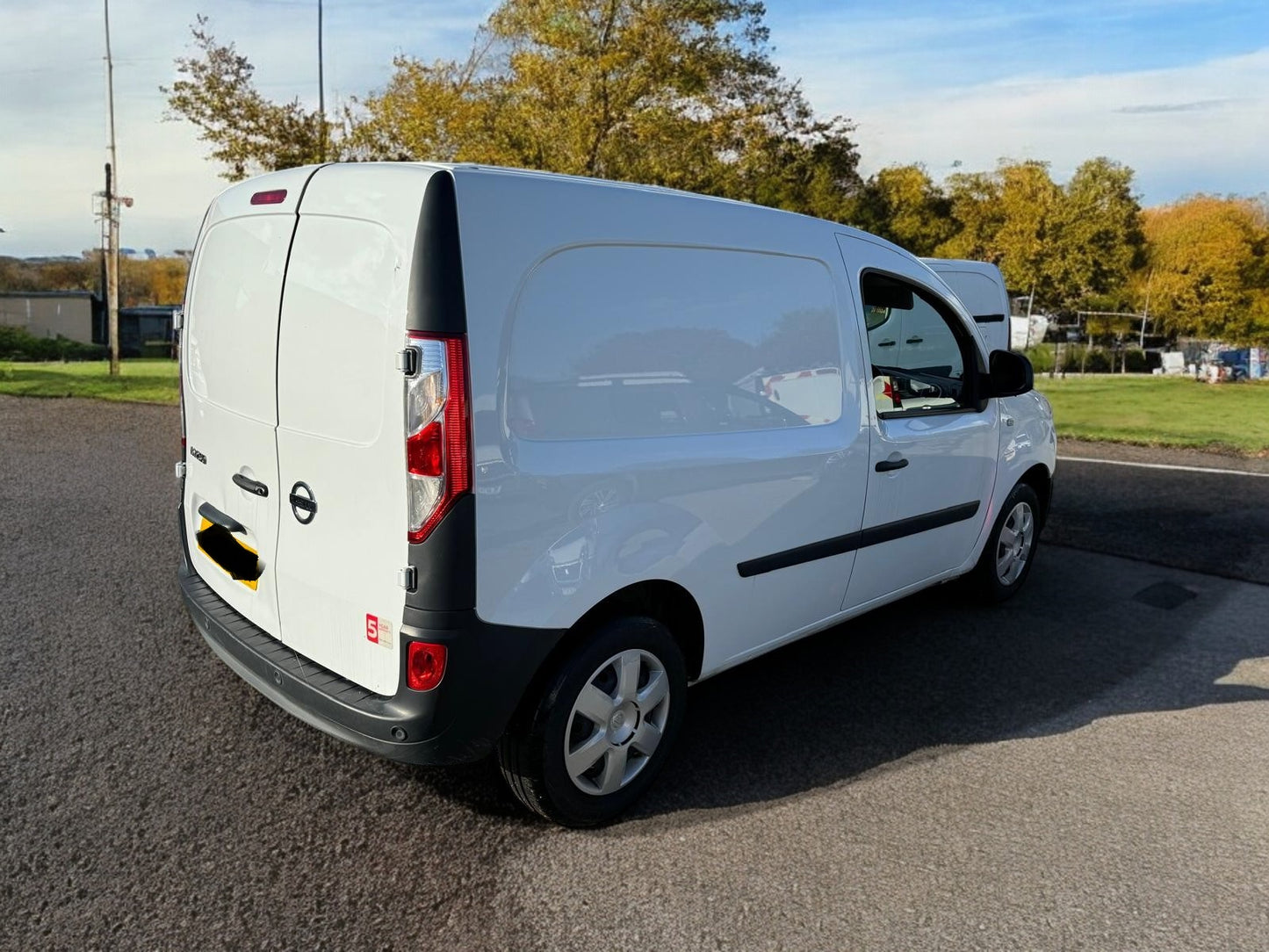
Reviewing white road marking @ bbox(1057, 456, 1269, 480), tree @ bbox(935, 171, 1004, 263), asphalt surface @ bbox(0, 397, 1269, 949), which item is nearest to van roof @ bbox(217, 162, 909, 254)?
asphalt surface @ bbox(0, 397, 1269, 949)

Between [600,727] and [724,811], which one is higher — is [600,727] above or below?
above

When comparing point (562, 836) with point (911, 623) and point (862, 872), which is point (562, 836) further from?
point (911, 623)

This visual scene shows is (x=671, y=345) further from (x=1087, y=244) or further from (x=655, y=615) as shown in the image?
(x=1087, y=244)

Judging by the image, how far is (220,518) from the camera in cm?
318

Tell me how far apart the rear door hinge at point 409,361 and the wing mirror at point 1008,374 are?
10.2 ft

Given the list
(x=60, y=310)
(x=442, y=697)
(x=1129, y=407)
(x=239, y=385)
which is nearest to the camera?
(x=442, y=697)

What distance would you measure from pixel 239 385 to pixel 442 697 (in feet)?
4.26

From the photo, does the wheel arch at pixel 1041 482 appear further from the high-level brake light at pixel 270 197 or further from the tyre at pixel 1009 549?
the high-level brake light at pixel 270 197

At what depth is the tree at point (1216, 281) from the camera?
1587 inches

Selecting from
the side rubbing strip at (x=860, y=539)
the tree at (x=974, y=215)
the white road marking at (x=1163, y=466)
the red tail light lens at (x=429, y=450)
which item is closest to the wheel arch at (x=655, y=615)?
the side rubbing strip at (x=860, y=539)

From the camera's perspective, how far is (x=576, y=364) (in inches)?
104

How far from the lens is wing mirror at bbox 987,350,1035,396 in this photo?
4422mm

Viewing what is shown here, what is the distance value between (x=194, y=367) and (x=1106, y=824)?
11.6 ft

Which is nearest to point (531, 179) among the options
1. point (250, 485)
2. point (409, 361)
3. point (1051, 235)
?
point (409, 361)
